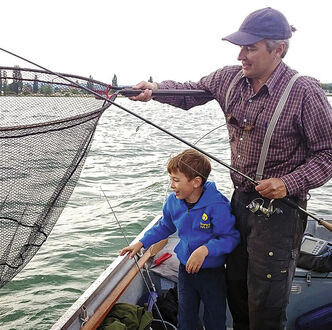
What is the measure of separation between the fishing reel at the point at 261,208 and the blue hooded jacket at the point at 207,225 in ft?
0.85

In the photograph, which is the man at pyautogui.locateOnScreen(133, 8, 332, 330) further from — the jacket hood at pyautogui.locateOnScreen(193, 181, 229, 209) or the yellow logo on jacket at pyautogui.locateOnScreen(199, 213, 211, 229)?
the yellow logo on jacket at pyautogui.locateOnScreen(199, 213, 211, 229)

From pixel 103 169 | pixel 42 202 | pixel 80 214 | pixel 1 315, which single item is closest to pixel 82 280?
pixel 1 315

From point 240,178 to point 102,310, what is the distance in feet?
4.57

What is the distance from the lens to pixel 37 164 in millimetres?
2479

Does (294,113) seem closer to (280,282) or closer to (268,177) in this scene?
(268,177)

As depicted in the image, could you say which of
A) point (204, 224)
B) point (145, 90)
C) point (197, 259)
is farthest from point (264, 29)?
point (197, 259)

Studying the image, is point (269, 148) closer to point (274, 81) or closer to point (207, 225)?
point (274, 81)

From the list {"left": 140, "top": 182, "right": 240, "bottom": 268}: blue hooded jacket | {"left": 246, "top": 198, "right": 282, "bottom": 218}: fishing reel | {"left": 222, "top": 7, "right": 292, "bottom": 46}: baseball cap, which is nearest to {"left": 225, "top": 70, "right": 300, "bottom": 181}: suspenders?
{"left": 246, "top": 198, "right": 282, "bottom": 218}: fishing reel

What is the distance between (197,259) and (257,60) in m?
1.29

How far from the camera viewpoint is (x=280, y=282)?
2.65 metres

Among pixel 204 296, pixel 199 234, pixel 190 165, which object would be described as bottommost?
pixel 204 296

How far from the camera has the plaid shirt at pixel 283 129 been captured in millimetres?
2389

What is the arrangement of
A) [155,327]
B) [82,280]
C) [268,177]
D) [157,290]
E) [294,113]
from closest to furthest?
1. [294,113]
2. [268,177]
3. [155,327]
4. [157,290]
5. [82,280]

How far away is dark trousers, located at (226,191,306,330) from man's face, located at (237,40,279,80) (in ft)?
2.42
